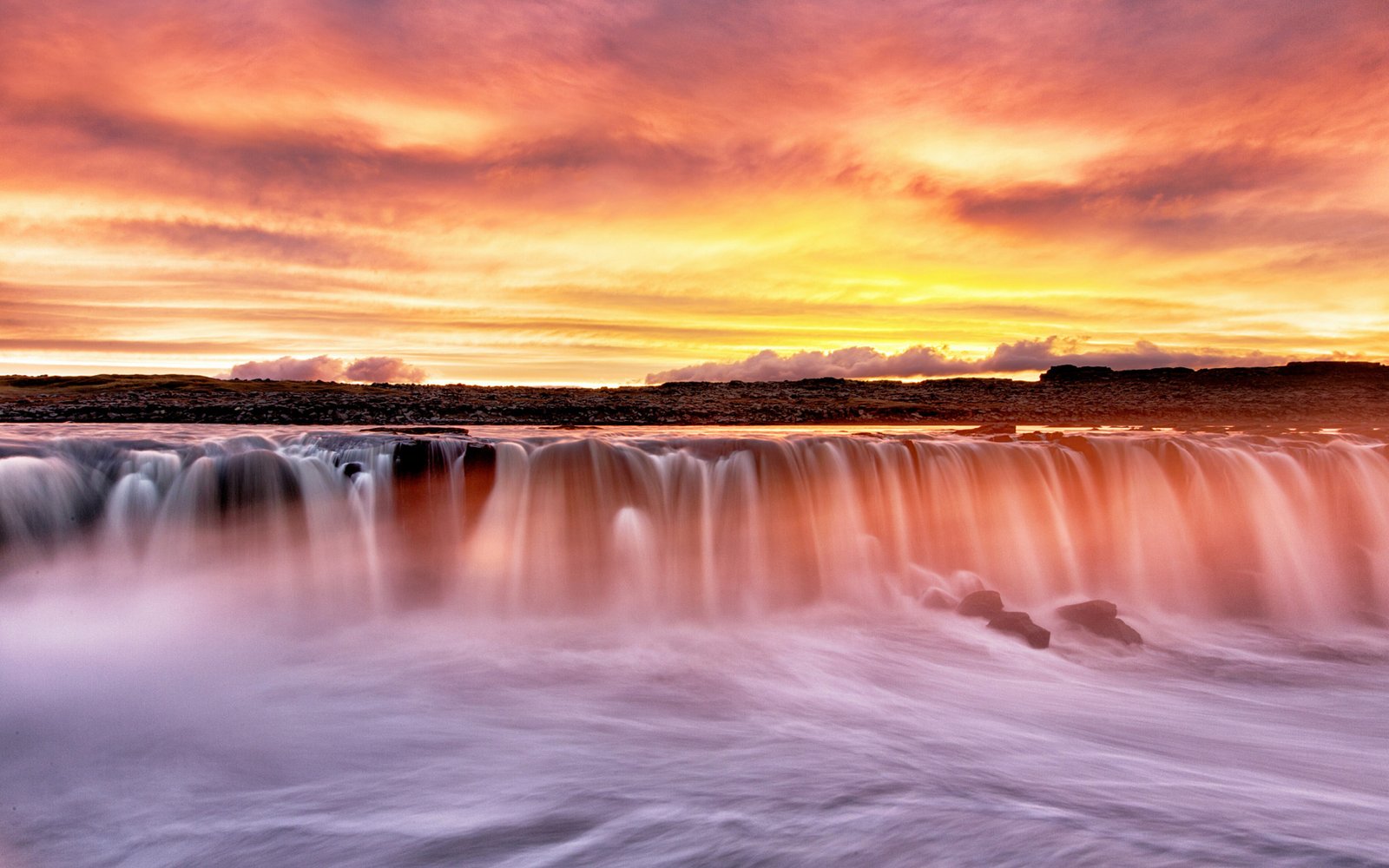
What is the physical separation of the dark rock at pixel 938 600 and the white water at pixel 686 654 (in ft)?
1.20

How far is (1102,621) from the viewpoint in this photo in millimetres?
8844

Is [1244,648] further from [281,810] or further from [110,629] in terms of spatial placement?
[110,629]

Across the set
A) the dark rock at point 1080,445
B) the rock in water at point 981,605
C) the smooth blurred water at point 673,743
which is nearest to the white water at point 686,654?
the smooth blurred water at point 673,743

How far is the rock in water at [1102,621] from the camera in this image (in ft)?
28.5

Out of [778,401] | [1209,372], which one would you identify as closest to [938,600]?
[778,401]

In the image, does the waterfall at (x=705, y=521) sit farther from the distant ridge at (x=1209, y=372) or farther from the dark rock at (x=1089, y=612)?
the distant ridge at (x=1209, y=372)

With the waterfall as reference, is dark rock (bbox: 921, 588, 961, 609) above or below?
below

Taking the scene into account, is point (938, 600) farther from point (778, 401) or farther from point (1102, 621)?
point (778, 401)

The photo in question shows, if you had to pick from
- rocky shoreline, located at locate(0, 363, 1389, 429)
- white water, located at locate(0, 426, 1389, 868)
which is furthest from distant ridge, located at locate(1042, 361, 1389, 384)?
white water, located at locate(0, 426, 1389, 868)

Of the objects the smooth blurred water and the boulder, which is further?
the boulder

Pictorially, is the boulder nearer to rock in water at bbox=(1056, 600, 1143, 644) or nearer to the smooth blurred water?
the smooth blurred water

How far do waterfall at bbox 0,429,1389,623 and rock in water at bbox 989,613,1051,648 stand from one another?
1.57 metres

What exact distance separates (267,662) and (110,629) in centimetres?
194

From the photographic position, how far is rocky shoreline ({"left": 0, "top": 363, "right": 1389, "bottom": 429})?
21031 millimetres
